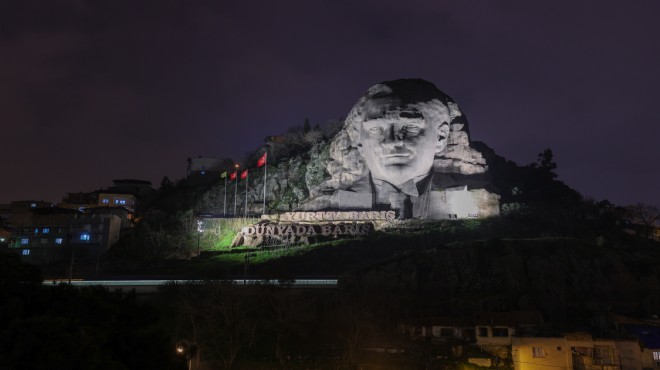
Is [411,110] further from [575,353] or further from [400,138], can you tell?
[575,353]

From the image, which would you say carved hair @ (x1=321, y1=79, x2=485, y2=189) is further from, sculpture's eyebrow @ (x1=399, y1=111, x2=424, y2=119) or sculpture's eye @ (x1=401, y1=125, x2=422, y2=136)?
sculpture's eye @ (x1=401, y1=125, x2=422, y2=136)

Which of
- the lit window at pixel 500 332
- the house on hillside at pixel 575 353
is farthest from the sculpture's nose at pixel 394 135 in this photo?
the house on hillside at pixel 575 353

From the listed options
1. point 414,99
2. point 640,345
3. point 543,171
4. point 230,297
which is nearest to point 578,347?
point 640,345

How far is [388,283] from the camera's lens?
4822 cm

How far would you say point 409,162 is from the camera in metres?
70.6

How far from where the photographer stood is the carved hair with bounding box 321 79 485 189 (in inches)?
2835

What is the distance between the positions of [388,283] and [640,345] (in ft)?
58.0

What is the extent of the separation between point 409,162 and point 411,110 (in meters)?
5.84

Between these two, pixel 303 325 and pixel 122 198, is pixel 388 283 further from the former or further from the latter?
pixel 122 198

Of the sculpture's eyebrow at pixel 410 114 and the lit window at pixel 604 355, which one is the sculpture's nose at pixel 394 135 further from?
the lit window at pixel 604 355

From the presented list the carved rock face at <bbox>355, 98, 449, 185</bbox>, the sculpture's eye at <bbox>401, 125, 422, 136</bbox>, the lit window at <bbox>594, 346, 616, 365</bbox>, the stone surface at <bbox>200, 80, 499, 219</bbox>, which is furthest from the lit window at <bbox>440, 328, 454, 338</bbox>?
the sculpture's eye at <bbox>401, 125, 422, 136</bbox>

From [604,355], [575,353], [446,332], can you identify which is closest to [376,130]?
[446,332]

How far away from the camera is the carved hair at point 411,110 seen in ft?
236

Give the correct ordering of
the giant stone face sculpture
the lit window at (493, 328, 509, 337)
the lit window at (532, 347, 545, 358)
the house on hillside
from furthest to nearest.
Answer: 1. the giant stone face sculpture
2. the lit window at (493, 328, 509, 337)
3. the lit window at (532, 347, 545, 358)
4. the house on hillside
